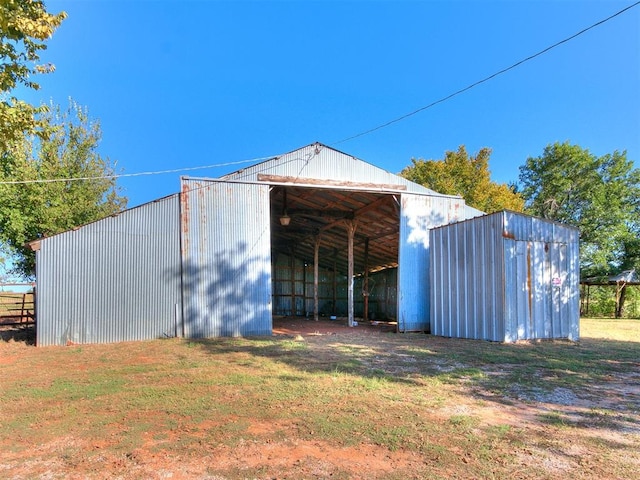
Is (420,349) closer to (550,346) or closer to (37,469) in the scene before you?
(550,346)

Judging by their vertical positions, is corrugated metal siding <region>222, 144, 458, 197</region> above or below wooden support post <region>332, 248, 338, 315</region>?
above

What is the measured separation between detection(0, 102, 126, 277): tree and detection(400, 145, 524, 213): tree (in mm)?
20813

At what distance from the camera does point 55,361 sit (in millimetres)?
8383

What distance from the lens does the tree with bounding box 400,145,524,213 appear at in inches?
1115

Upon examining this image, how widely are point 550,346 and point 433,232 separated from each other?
472cm

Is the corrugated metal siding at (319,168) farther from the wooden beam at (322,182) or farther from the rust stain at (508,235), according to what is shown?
the rust stain at (508,235)

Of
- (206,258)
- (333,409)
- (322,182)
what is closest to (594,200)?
(322,182)

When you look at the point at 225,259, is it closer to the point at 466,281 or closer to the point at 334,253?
the point at 466,281

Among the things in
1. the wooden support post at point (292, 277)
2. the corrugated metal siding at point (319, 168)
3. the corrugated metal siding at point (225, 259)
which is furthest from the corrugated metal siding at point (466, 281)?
the wooden support post at point (292, 277)

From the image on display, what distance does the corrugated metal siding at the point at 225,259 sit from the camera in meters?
11.3

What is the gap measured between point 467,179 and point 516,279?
20.9m

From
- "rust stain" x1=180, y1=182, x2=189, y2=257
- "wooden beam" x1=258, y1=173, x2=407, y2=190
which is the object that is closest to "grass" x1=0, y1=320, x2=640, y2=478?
"rust stain" x1=180, y1=182, x2=189, y2=257

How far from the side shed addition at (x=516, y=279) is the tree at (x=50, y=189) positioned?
1393 cm

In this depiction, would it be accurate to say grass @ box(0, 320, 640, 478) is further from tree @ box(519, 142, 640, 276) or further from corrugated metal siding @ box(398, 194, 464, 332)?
tree @ box(519, 142, 640, 276)
